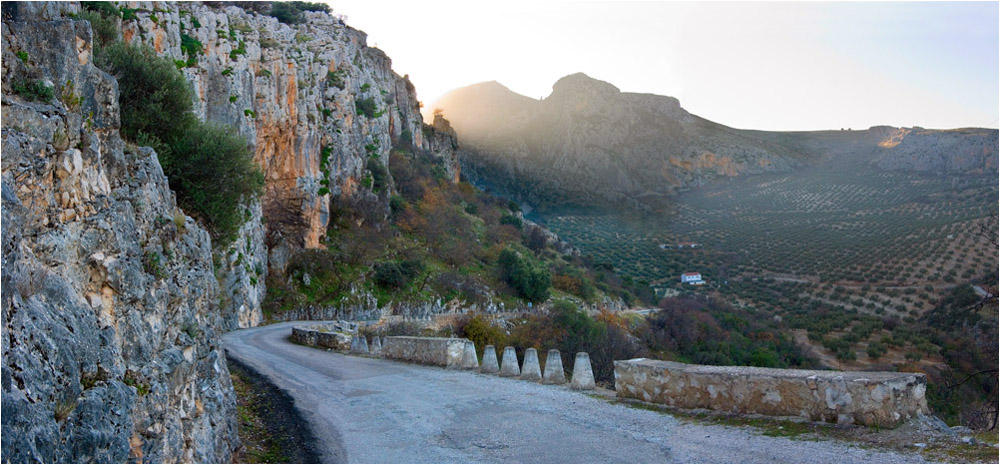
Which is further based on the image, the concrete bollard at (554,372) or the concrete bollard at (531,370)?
the concrete bollard at (531,370)

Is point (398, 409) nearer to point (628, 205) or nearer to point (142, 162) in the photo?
point (142, 162)

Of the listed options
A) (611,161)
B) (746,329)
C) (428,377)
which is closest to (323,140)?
(746,329)

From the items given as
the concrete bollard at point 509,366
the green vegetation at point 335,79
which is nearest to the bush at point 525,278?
the green vegetation at point 335,79

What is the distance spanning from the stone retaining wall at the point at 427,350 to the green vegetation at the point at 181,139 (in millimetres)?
5422

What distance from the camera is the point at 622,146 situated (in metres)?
124

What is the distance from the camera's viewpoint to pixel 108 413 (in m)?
5.41

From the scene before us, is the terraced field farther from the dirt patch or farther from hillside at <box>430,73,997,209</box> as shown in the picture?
the dirt patch

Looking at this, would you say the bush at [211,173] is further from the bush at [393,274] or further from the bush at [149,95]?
the bush at [393,274]

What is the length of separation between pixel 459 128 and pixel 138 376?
440 feet

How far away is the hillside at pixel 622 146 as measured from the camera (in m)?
108

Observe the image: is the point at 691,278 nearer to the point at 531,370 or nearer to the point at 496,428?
the point at 531,370

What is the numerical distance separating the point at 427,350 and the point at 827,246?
2159 inches

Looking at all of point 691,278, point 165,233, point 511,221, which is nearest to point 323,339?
point 165,233

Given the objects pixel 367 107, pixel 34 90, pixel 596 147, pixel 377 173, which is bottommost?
pixel 34 90
